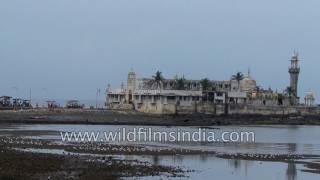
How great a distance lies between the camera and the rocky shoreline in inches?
4043

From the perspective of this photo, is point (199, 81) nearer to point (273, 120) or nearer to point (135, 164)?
point (273, 120)

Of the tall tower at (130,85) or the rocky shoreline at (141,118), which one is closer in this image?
the rocky shoreline at (141,118)

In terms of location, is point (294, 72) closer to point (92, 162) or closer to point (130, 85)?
point (130, 85)

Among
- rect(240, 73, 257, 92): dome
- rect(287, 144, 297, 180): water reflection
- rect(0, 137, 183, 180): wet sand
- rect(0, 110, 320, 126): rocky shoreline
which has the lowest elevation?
rect(287, 144, 297, 180): water reflection

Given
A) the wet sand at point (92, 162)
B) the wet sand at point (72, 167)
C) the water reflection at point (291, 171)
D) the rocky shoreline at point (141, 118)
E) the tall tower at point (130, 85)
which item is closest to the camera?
the wet sand at point (72, 167)

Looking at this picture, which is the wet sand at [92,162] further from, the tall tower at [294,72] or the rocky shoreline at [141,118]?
the tall tower at [294,72]

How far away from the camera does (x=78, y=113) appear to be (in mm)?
118438

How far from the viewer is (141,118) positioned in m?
116

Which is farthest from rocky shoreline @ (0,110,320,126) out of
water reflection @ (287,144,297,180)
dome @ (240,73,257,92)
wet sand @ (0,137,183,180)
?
water reflection @ (287,144,297,180)

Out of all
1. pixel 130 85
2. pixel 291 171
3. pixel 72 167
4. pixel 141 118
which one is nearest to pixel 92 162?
pixel 72 167

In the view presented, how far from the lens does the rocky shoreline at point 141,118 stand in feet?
337

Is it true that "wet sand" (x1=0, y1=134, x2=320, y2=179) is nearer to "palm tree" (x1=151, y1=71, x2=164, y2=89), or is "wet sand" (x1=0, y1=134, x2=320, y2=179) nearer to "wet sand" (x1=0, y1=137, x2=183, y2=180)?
"wet sand" (x1=0, y1=137, x2=183, y2=180)

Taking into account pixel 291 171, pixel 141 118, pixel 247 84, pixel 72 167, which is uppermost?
pixel 247 84

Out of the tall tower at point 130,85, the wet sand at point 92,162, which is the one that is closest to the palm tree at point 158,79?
the tall tower at point 130,85
